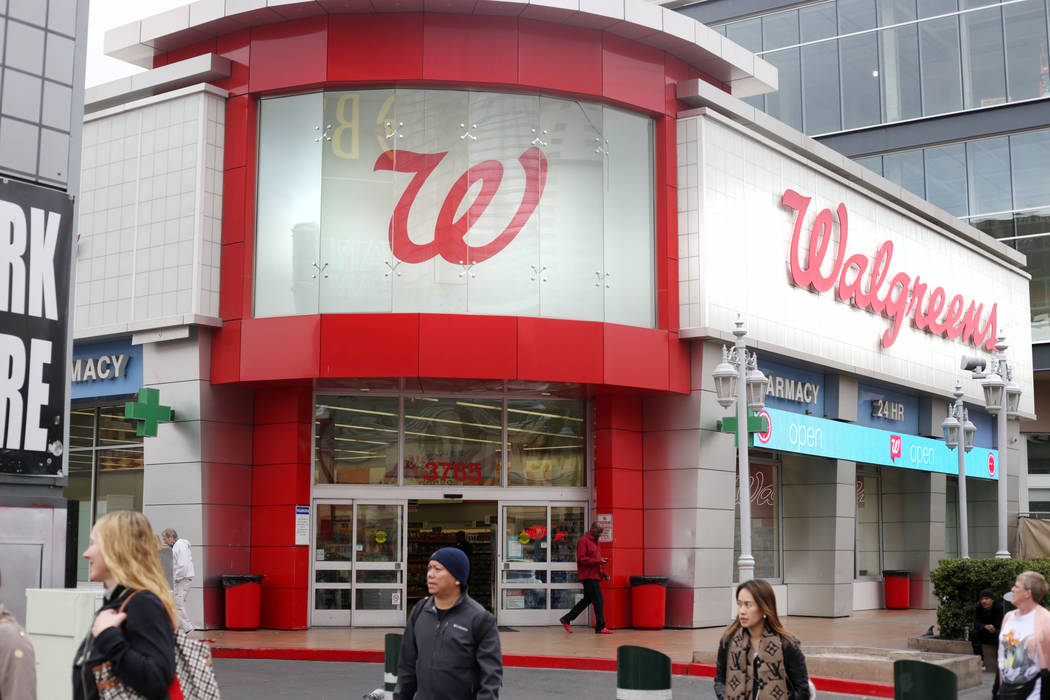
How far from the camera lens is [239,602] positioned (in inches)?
803

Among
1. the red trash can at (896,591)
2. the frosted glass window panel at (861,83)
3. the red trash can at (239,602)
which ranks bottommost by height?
the red trash can at (896,591)

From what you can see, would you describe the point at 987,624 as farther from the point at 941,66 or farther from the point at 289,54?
the point at 941,66

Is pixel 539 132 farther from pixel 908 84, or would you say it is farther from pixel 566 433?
pixel 908 84

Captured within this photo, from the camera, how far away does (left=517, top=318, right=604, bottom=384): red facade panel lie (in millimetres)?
20312

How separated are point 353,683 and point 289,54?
37.0ft

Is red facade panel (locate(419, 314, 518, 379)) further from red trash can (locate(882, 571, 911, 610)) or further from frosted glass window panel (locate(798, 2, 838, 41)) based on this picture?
frosted glass window panel (locate(798, 2, 838, 41))

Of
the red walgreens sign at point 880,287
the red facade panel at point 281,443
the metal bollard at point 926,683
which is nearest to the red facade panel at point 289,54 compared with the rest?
the red facade panel at point 281,443

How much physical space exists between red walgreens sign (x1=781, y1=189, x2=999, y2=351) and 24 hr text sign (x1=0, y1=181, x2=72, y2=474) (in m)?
17.9

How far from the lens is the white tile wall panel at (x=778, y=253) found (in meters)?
22.4

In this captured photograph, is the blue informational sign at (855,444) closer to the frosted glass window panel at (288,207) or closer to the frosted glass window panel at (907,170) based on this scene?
the frosted glass window panel at (288,207)

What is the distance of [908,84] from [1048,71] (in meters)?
4.17

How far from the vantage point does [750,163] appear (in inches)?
943

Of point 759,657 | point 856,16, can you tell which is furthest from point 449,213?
point 856,16

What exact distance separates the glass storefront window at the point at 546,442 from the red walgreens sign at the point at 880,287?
19.0 ft
